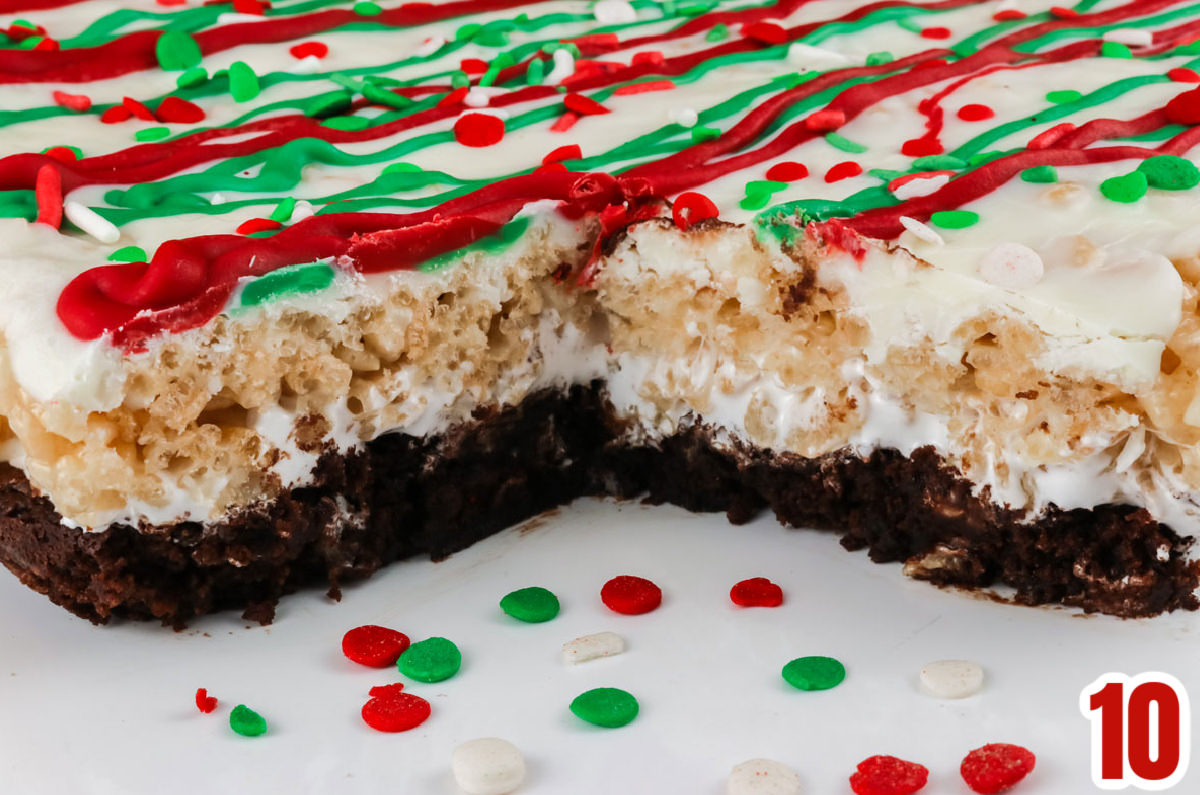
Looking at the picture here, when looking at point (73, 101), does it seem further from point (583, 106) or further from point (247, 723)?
point (247, 723)

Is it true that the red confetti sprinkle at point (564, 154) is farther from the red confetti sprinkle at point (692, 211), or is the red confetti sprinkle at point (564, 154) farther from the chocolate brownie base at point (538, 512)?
the chocolate brownie base at point (538, 512)

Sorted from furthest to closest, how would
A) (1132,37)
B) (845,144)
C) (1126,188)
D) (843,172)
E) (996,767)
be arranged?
(1132,37), (845,144), (843,172), (1126,188), (996,767)

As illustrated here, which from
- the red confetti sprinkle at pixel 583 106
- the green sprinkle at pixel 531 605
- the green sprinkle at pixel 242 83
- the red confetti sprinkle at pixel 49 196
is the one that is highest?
the green sprinkle at pixel 242 83

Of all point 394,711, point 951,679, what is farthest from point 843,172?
point 394,711

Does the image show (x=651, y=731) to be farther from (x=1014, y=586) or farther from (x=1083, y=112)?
(x=1083, y=112)

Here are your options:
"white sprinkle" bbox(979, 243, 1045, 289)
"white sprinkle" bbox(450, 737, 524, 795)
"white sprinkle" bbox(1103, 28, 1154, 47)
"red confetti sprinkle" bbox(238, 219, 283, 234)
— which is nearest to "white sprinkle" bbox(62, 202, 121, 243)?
"red confetti sprinkle" bbox(238, 219, 283, 234)

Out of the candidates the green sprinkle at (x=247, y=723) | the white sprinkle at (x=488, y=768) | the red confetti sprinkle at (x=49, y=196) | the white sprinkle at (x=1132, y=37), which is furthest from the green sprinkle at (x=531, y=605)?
the white sprinkle at (x=1132, y=37)

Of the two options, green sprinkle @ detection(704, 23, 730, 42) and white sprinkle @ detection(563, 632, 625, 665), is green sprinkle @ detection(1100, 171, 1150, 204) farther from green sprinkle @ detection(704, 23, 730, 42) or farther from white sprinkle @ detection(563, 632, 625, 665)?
green sprinkle @ detection(704, 23, 730, 42)

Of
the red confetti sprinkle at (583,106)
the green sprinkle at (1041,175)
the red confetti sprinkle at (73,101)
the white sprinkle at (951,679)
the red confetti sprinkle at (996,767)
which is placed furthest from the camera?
the red confetti sprinkle at (73,101)
